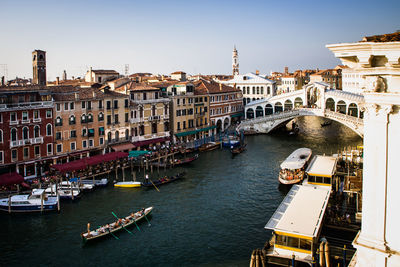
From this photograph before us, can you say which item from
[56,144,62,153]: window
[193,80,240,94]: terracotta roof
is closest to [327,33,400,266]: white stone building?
[56,144,62,153]: window

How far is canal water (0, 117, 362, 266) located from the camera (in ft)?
44.1

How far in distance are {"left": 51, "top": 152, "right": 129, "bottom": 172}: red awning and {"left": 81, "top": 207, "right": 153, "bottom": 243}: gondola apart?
21.2 ft

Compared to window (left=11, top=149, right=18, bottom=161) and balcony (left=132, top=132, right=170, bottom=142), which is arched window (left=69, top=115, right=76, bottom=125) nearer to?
window (left=11, top=149, right=18, bottom=161)

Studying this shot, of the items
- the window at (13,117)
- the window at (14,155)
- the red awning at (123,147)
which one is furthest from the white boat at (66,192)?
the red awning at (123,147)

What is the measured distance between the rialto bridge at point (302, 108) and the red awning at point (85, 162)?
54.6ft

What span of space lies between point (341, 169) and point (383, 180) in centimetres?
1802

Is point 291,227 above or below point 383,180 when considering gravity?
below

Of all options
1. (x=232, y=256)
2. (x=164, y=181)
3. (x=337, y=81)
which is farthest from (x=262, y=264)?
(x=337, y=81)

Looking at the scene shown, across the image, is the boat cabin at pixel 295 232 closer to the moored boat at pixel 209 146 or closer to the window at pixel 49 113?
the window at pixel 49 113

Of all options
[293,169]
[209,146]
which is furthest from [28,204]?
[209,146]

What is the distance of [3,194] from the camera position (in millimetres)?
18469

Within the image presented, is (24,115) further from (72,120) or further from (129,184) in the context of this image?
(129,184)

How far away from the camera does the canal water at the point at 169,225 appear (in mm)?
13430

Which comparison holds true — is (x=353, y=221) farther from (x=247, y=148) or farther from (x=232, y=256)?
(x=247, y=148)
